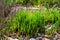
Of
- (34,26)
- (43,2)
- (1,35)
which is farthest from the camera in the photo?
(43,2)

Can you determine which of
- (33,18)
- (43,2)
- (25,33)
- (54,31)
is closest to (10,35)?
(25,33)

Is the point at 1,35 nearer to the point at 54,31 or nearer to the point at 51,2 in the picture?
the point at 54,31

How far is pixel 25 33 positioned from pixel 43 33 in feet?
1.05

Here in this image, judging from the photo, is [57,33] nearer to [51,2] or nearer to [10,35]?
[10,35]

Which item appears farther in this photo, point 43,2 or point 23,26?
point 43,2

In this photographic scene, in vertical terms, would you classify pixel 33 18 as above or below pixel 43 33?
above

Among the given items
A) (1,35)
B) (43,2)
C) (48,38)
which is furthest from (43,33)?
(43,2)

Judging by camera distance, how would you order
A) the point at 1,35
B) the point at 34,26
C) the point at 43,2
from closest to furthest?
the point at 1,35 < the point at 34,26 < the point at 43,2

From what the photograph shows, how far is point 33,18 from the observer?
12.9 ft

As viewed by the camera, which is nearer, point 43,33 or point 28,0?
point 43,33

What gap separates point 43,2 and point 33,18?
4.85ft

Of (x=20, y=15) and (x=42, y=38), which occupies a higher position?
(x=20, y=15)

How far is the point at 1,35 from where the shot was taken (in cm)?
360

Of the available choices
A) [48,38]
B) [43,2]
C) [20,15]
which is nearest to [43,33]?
[48,38]
